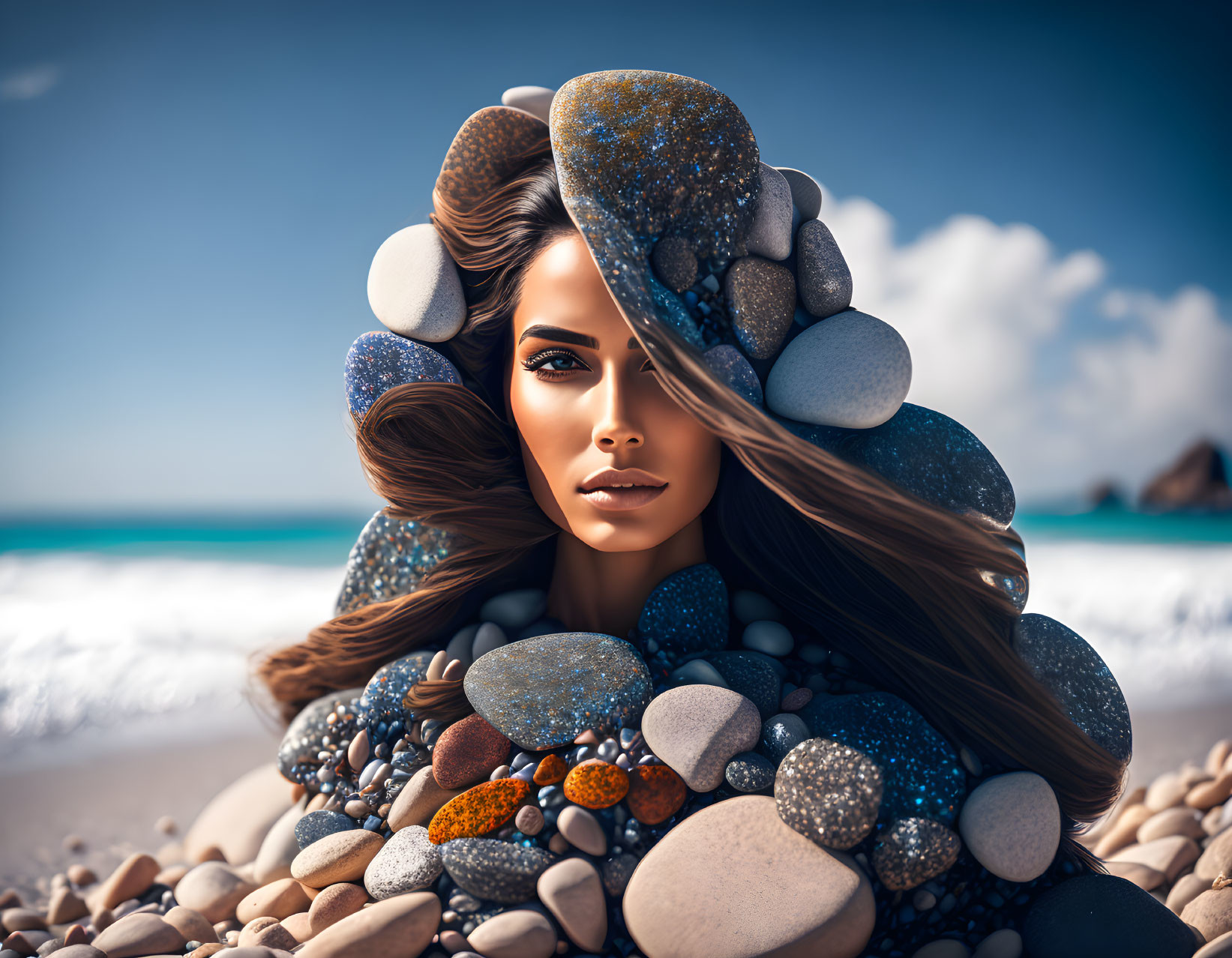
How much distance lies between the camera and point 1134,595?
292 inches

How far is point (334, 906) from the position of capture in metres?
1.65

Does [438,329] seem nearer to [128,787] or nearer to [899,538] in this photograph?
[899,538]

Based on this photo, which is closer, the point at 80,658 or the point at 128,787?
the point at 128,787

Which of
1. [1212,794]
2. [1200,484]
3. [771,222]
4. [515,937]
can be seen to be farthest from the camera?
[1200,484]

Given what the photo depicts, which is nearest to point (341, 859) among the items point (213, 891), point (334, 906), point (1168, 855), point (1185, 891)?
point (334, 906)

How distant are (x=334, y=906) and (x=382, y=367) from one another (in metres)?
1.19

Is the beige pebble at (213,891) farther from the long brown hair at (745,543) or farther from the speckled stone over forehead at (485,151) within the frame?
the speckled stone over forehead at (485,151)

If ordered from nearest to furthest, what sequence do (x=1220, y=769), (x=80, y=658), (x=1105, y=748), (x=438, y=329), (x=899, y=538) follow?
(x=899, y=538), (x=1105, y=748), (x=438, y=329), (x=1220, y=769), (x=80, y=658)

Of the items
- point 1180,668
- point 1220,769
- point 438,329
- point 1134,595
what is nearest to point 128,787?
point 438,329

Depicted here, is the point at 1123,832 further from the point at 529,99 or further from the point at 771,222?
the point at 529,99

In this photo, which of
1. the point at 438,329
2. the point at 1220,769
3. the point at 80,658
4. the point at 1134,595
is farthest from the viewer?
the point at 1134,595

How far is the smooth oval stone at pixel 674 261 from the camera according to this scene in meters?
1.78

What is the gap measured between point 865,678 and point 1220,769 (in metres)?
2.19

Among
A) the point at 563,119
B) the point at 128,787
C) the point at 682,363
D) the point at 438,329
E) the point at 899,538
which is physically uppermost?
the point at 563,119
